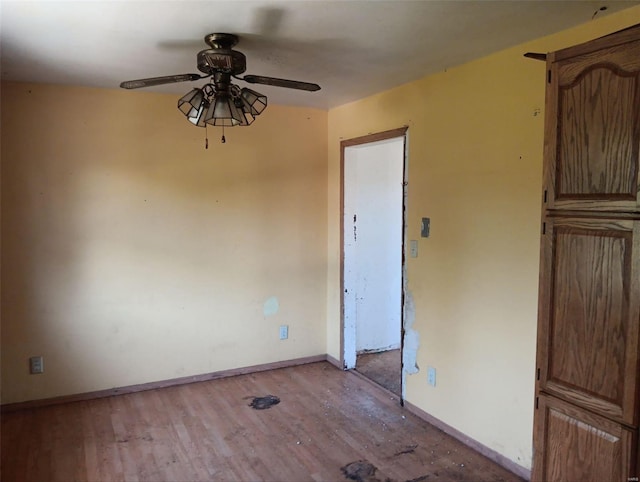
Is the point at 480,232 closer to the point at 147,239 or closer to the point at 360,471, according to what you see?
the point at 360,471

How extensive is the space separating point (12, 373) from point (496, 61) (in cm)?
382

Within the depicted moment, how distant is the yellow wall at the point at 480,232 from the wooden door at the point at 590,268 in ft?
1.93

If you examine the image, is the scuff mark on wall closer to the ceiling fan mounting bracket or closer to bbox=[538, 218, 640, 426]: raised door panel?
bbox=[538, 218, 640, 426]: raised door panel

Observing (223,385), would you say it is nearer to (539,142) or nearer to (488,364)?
(488,364)

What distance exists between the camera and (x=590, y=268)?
1.74 meters

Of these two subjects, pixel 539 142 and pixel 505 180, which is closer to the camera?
pixel 539 142

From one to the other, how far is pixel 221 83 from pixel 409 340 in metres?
2.17

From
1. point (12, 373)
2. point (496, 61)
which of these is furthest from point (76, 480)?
point (496, 61)

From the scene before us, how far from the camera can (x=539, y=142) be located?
2426mm

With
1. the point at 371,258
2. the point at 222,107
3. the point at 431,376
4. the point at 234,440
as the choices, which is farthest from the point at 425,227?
the point at 234,440

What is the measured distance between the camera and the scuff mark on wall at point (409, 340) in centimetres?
336

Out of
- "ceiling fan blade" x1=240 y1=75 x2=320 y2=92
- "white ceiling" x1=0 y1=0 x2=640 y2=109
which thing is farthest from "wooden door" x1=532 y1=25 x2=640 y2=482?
"ceiling fan blade" x1=240 y1=75 x2=320 y2=92

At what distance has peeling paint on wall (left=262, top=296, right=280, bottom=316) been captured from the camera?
423 centimetres

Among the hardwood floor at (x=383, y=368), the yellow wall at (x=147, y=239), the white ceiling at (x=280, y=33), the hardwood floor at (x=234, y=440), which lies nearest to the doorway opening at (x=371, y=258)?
the hardwood floor at (x=383, y=368)
